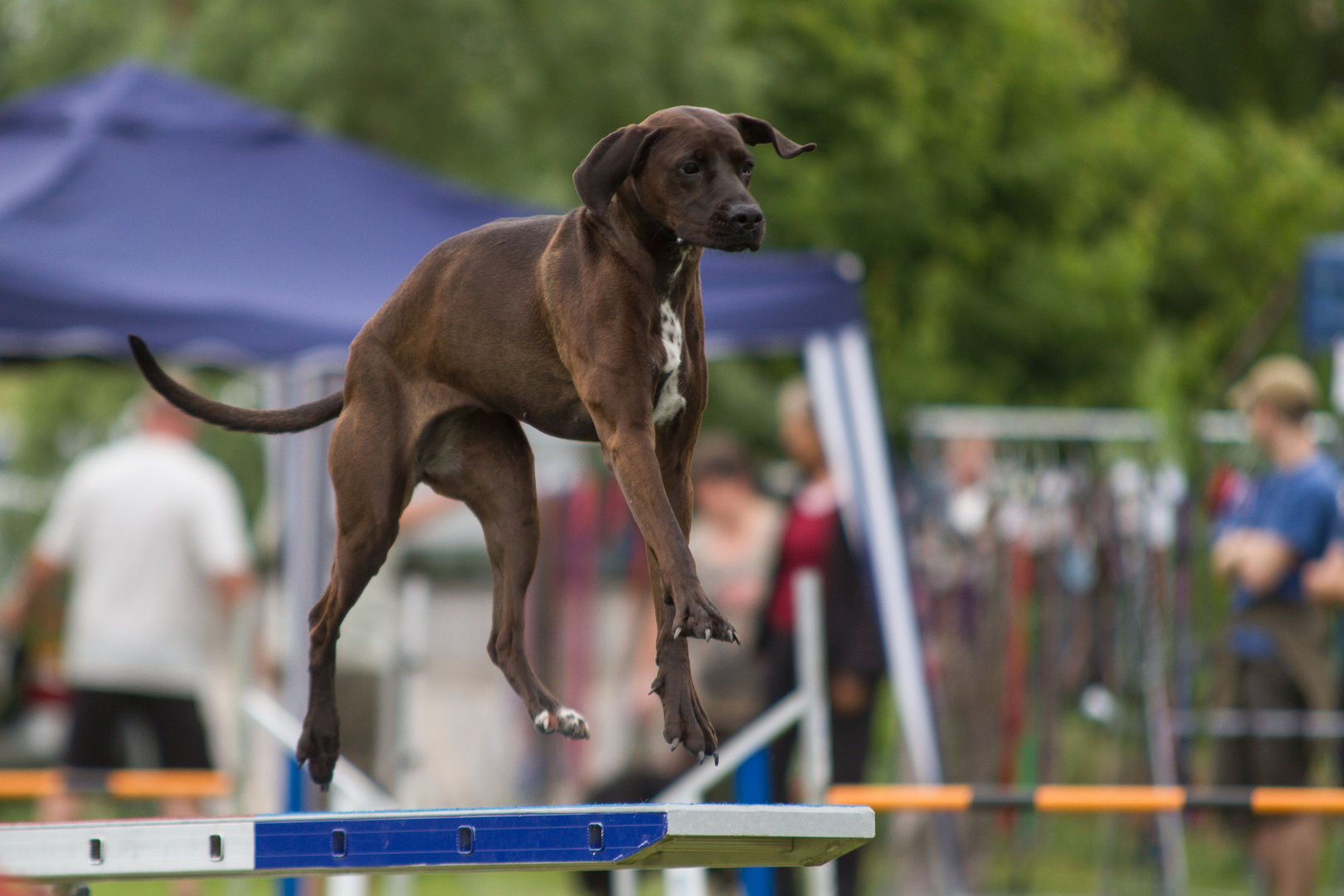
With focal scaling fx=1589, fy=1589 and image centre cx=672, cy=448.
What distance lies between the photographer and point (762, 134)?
71.5 inches

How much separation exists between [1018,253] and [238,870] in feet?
52.4

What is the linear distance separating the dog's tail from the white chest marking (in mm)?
421

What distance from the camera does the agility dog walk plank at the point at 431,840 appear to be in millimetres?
1864

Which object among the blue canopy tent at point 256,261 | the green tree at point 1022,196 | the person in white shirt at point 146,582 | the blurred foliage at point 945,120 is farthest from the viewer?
the green tree at point 1022,196

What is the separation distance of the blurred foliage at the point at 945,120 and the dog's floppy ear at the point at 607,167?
229 inches

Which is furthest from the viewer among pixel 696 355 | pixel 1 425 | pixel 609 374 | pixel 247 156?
pixel 1 425

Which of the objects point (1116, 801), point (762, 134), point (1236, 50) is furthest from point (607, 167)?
point (1236, 50)

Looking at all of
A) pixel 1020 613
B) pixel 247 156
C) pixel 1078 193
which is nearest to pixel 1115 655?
pixel 1020 613

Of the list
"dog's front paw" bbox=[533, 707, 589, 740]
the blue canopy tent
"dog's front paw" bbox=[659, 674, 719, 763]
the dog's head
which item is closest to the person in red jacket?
the blue canopy tent

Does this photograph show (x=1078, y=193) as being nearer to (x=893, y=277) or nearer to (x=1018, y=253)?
(x=1018, y=253)

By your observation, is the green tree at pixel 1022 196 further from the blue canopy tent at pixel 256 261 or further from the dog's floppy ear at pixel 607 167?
the dog's floppy ear at pixel 607 167

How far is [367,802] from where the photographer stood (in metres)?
4.23

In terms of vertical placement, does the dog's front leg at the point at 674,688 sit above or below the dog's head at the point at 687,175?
below

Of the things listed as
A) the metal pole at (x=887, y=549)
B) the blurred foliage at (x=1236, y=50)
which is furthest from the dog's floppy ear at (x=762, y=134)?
the blurred foliage at (x=1236, y=50)
